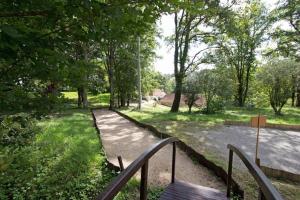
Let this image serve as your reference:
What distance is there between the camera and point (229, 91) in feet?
57.8

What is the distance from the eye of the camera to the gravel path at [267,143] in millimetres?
6832

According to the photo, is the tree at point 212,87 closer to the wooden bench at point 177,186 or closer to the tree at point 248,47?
the tree at point 248,47

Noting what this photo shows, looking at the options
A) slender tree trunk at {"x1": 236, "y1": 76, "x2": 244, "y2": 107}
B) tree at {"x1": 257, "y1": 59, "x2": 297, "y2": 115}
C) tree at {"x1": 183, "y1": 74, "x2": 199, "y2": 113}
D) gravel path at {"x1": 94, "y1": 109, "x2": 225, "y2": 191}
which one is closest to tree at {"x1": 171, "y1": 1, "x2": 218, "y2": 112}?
tree at {"x1": 183, "y1": 74, "x2": 199, "y2": 113}

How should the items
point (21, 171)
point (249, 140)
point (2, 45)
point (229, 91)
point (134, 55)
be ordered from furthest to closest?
point (134, 55) < point (229, 91) < point (249, 140) < point (21, 171) < point (2, 45)

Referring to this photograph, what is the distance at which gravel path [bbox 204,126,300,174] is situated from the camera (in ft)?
22.4

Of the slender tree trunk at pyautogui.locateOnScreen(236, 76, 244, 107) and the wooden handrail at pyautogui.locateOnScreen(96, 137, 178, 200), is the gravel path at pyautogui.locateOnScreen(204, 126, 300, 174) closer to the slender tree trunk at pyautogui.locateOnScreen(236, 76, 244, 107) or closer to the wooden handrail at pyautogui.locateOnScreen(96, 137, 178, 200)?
the wooden handrail at pyautogui.locateOnScreen(96, 137, 178, 200)

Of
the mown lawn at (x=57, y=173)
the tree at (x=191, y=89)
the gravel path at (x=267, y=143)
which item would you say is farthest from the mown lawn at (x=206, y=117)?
the mown lawn at (x=57, y=173)

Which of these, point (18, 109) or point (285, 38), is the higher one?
point (285, 38)

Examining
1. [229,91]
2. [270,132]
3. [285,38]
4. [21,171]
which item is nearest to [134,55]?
[229,91]

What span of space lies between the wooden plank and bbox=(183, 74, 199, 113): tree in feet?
46.0

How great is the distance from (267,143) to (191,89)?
947 cm

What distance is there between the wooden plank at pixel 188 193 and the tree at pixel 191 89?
14016mm

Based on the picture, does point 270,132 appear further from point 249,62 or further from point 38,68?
point 249,62

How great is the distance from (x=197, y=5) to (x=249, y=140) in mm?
8014
